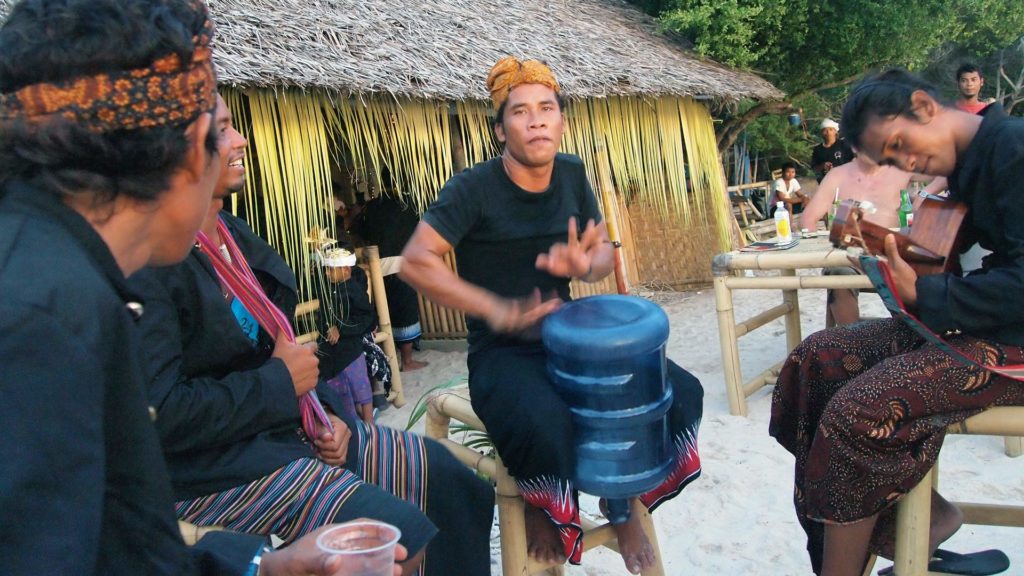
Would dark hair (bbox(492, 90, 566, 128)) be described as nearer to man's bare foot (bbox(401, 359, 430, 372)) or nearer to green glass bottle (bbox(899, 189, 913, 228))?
green glass bottle (bbox(899, 189, 913, 228))

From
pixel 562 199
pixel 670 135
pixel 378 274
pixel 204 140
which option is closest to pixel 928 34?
pixel 670 135

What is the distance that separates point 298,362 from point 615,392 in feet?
2.90

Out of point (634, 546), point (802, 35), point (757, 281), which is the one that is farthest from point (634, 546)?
point (802, 35)

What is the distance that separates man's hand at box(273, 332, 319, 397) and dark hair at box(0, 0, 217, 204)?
1052mm

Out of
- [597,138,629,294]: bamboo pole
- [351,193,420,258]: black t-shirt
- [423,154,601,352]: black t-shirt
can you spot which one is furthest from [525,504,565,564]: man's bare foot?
[351,193,420,258]: black t-shirt

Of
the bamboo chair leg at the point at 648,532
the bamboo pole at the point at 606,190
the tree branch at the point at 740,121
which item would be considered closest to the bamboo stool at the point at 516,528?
the bamboo chair leg at the point at 648,532

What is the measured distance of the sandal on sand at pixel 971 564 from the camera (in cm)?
228

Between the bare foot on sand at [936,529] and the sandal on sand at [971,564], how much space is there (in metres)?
0.08

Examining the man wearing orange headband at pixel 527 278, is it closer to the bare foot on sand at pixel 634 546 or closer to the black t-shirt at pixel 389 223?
the bare foot on sand at pixel 634 546

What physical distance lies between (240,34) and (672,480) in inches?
155

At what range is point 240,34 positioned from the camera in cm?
456

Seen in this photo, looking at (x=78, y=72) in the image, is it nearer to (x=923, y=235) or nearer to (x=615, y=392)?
(x=615, y=392)

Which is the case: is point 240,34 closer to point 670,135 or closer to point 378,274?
point 378,274

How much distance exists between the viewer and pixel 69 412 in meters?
0.78
